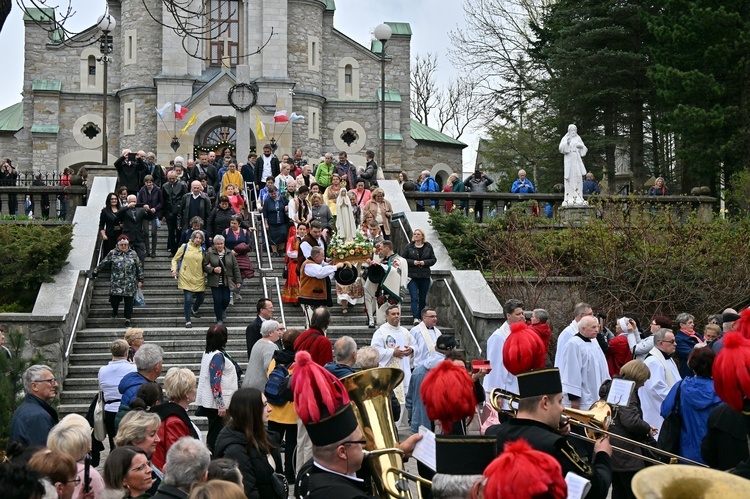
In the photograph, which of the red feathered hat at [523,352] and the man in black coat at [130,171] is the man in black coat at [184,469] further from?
the man in black coat at [130,171]

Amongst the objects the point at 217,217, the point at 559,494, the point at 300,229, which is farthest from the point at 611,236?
the point at 559,494

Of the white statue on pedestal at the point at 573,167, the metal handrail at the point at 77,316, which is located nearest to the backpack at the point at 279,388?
the metal handrail at the point at 77,316

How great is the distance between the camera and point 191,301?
17.8 metres

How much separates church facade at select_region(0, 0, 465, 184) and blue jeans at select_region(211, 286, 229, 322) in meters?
26.4

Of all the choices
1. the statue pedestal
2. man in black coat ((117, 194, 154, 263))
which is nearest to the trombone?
man in black coat ((117, 194, 154, 263))

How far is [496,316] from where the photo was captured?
16.7 m

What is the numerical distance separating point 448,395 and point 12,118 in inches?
1833

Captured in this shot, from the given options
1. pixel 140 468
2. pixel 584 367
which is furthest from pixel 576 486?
pixel 584 367

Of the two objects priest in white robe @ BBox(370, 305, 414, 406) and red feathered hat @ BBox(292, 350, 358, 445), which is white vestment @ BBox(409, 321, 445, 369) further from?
red feathered hat @ BBox(292, 350, 358, 445)

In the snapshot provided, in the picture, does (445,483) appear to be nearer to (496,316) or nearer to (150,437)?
(150,437)

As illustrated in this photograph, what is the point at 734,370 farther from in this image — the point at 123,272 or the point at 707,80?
the point at 707,80

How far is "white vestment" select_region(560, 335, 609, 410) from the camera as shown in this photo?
1190 cm

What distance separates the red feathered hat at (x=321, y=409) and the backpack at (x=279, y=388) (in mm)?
4862

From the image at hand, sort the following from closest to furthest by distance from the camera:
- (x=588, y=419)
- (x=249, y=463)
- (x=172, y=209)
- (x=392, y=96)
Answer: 1. (x=249, y=463)
2. (x=588, y=419)
3. (x=172, y=209)
4. (x=392, y=96)
